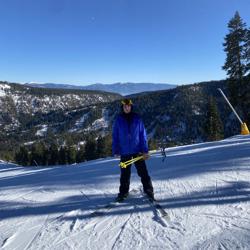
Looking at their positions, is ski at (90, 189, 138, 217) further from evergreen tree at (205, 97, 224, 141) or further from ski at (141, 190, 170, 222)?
evergreen tree at (205, 97, 224, 141)

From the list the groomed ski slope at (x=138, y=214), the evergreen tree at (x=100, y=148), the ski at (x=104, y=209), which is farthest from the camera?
the evergreen tree at (x=100, y=148)

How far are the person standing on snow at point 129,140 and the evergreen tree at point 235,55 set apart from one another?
30.3 metres

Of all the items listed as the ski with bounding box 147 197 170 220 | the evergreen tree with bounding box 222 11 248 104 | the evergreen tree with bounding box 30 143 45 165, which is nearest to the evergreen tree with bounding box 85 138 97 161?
the evergreen tree with bounding box 30 143 45 165

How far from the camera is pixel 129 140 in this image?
7.25 metres

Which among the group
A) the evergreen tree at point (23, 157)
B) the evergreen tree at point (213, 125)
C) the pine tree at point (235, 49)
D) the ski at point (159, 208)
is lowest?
the evergreen tree at point (23, 157)

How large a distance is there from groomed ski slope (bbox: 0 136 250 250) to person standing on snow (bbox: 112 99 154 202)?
60 cm

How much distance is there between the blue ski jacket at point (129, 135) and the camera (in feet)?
23.6

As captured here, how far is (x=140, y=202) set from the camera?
24.3ft

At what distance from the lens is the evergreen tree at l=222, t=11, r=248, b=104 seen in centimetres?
3584

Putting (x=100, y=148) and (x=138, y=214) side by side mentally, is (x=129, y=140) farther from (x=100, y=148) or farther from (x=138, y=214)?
(x=100, y=148)

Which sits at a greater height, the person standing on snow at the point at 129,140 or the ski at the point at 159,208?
the person standing on snow at the point at 129,140

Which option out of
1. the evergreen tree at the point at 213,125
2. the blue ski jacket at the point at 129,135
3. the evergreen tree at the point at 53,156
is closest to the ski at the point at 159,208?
the blue ski jacket at the point at 129,135

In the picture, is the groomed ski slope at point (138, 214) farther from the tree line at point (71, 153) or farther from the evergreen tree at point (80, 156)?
the evergreen tree at point (80, 156)

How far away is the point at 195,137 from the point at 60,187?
582 ft
